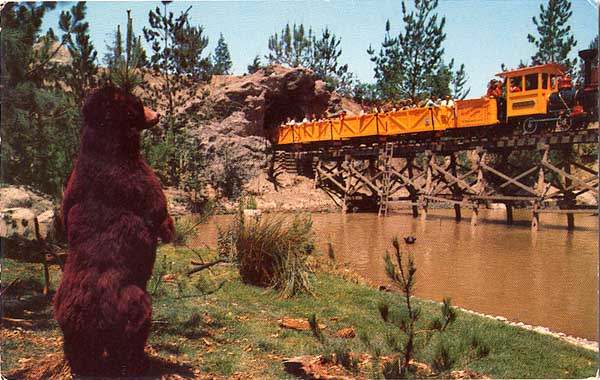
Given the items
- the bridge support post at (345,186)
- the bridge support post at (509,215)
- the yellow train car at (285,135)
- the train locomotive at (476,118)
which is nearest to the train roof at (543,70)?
the train locomotive at (476,118)

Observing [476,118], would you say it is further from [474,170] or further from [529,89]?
[474,170]

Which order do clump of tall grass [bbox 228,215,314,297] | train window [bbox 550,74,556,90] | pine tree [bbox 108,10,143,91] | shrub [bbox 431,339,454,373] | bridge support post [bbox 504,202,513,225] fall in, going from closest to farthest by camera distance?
shrub [bbox 431,339,454,373]
pine tree [bbox 108,10,143,91]
clump of tall grass [bbox 228,215,314,297]
train window [bbox 550,74,556,90]
bridge support post [bbox 504,202,513,225]

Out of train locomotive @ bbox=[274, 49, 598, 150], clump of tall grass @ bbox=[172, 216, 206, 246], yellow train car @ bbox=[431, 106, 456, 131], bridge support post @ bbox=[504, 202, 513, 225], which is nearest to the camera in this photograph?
clump of tall grass @ bbox=[172, 216, 206, 246]

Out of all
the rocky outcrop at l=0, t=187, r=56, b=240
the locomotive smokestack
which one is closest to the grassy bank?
the rocky outcrop at l=0, t=187, r=56, b=240

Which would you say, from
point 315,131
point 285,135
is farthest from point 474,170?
point 285,135

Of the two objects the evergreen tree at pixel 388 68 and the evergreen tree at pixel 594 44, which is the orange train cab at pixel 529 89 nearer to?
the evergreen tree at pixel 388 68

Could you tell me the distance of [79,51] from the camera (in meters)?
2.99

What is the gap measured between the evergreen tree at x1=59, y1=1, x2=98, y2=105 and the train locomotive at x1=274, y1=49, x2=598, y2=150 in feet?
9.59

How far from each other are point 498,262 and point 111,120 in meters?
4.69

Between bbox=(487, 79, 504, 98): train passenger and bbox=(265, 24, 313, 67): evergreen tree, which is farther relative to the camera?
bbox=(487, 79, 504, 98): train passenger

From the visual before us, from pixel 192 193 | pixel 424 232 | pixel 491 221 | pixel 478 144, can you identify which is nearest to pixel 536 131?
pixel 478 144

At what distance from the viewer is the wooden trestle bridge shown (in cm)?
482

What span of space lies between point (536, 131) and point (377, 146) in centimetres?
239

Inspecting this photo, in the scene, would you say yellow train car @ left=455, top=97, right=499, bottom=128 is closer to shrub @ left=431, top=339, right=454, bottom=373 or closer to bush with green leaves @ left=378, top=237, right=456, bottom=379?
bush with green leaves @ left=378, top=237, right=456, bottom=379
